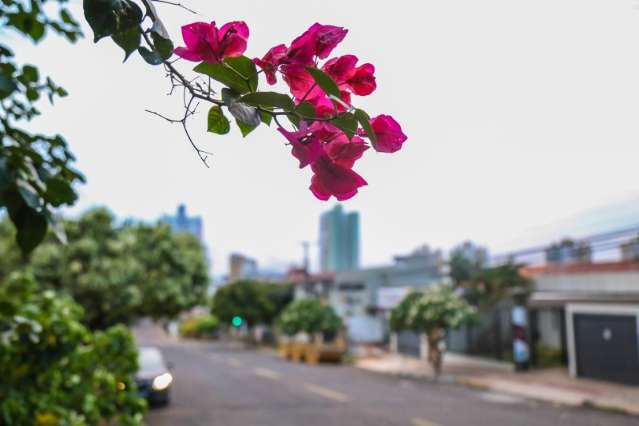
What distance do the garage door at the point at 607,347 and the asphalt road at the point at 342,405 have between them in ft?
14.8

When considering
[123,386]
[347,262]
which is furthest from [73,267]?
[347,262]

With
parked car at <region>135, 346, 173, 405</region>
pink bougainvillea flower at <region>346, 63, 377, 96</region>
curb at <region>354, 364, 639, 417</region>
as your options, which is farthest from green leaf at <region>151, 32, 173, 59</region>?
curb at <region>354, 364, 639, 417</region>

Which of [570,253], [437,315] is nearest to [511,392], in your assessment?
[437,315]

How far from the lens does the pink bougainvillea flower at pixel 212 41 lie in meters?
1.05

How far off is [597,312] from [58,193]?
20558 mm

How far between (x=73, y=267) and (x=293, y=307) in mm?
22729

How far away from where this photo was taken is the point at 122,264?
10992 mm

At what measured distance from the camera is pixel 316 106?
1101 mm

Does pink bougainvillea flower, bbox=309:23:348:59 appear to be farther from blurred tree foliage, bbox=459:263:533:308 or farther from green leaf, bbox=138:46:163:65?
blurred tree foliage, bbox=459:263:533:308

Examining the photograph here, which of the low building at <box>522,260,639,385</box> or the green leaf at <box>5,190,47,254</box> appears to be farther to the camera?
the low building at <box>522,260,639,385</box>

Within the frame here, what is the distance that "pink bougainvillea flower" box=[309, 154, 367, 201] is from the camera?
3.57 feet

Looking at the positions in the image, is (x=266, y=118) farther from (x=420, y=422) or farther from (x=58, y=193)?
(x=420, y=422)

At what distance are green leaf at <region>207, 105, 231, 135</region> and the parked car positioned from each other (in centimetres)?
1349

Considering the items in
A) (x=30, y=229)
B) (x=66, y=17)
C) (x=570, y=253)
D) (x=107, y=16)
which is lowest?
(x=30, y=229)
